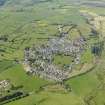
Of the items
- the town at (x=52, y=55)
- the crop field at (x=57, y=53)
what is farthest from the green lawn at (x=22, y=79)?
the town at (x=52, y=55)

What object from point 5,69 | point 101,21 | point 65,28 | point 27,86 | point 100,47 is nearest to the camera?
point 27,86

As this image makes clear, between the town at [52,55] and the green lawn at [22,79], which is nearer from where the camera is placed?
the green lawn at [22,79]

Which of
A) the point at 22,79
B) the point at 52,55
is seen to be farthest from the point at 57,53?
the point at 22,79

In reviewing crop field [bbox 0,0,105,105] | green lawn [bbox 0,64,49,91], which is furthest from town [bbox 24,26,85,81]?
green lawn [bbox 0,64,49,91]

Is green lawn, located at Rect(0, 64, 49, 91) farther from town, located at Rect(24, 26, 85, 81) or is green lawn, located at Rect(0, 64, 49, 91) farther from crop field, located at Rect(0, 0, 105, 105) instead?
town, located at Rect(24, 26, 85, 81)

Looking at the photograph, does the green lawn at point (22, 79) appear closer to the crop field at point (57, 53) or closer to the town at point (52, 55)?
the crop field at point (57, 53)

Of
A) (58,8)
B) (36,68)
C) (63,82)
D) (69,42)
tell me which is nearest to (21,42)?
(69,42)

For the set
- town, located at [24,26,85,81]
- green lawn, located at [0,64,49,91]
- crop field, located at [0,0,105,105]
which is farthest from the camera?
town, located at [24,26,85,81]

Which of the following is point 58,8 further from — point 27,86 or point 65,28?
point 27,86

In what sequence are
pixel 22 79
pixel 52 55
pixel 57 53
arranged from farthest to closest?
pixel 57 53 < pixel 52 55 < pixel 22 79

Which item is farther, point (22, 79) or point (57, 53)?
point (57, 53)

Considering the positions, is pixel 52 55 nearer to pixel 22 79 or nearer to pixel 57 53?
pixel 57 53
